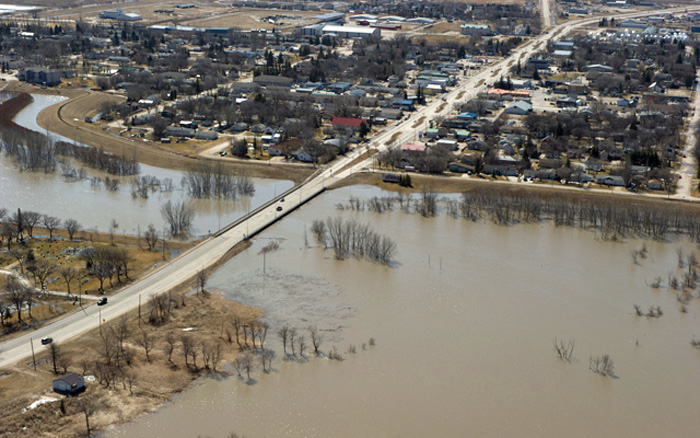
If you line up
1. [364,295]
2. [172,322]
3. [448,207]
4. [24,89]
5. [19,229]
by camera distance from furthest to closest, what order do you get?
[24,89] → [448,207] → [19,229] → [364,295] → [172,322]

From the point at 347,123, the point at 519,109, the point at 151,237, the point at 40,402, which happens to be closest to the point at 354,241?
the point at 151,237

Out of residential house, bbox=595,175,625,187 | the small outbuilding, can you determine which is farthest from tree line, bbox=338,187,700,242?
the small outbuilding

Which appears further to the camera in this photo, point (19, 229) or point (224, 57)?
point (224, 57)

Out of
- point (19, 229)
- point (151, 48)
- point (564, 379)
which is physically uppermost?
point (151, 48)

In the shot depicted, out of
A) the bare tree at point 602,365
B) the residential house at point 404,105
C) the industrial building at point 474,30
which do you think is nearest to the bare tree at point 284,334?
the bare tree at point 602,365

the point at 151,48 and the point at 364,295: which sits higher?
the point at 151,48

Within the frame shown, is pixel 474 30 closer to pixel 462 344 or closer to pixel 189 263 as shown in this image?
pixel 189 263

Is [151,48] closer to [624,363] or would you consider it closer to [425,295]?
[425,295]

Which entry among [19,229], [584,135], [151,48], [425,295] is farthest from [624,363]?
[151,48]
